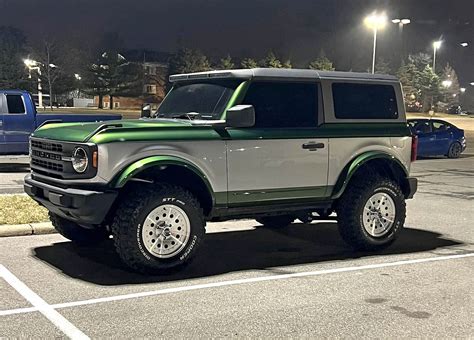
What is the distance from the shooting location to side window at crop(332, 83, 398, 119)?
24.3 ft

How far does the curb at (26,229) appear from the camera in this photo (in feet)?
25.9

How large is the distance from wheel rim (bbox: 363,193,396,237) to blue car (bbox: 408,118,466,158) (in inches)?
555

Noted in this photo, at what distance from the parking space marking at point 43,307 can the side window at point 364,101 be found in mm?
3999

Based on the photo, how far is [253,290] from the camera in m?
5.75

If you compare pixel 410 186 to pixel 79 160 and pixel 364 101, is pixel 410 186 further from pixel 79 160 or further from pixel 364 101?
pixel 79 160

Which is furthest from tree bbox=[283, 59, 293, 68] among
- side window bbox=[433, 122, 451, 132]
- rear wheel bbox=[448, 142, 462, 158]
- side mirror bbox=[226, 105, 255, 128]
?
side mirror bbox=[226, 105, 255, 128]

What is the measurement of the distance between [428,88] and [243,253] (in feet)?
331

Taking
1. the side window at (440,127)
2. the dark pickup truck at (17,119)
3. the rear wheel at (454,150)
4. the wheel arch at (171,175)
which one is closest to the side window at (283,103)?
the wheel arch at (171,175)

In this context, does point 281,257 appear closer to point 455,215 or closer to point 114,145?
point 114,145

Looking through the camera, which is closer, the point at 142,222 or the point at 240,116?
the point at 142,222

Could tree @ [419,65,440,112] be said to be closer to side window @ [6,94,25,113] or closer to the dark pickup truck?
the dark pickup truck

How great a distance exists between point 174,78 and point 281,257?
2.73 meters

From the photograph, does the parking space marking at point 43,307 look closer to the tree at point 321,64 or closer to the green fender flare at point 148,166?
the green fender flare at point 148,166

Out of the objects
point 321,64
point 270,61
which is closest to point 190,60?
point 270,61
